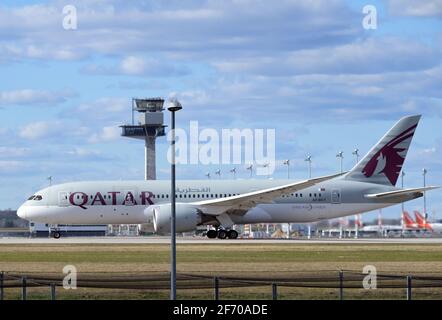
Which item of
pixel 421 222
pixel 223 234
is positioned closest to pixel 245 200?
pixel 223 234

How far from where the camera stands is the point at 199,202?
71.9 m

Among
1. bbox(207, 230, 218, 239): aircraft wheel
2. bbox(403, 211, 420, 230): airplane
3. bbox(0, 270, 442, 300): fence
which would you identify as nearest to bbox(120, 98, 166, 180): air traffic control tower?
bbox(403, 211, 420, 230): airplane

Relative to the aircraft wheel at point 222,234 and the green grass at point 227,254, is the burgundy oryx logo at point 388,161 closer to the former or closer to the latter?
the aircraft wheel at point 222,234

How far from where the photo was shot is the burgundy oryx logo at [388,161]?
72.8 m

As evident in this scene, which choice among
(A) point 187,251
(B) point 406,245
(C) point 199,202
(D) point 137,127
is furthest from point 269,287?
(D) point 137,127

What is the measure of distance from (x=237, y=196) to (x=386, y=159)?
11036mm

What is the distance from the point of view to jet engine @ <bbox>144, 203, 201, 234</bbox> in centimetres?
6762

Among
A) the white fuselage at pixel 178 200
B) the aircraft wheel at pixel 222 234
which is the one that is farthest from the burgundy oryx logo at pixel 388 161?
the aircraft wheel at pixel 222 234

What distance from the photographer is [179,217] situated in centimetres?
6850

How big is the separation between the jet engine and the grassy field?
3.83m

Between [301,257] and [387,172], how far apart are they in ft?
79.6

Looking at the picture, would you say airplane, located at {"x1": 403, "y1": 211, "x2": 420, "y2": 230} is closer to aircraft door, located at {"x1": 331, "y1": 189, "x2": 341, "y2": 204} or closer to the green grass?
aircraft door, located at {"x1": 331, "y1": 189, "x2": 341, "y2": 204}

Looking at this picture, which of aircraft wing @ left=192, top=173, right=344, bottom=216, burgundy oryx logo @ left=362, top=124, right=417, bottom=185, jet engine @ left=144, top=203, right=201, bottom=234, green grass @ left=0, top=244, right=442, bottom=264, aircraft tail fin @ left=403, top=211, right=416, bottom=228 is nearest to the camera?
green grass @ left=0, top=244, right=442, bottom=264

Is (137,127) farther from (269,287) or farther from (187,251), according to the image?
(269,287)
